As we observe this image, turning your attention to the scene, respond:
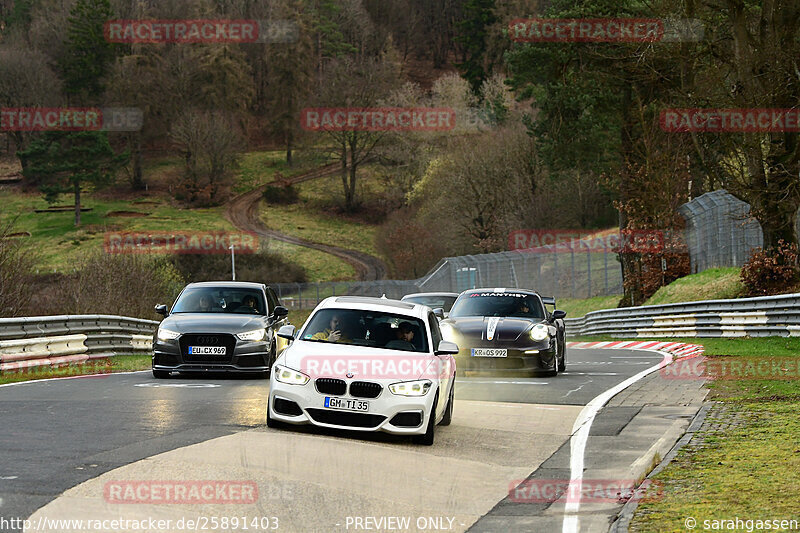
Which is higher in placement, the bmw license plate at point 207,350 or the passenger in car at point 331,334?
the passenger in car at point 331,334

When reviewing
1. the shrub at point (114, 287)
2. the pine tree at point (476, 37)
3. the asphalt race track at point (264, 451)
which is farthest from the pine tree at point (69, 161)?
the asphalt race track at point (264, 451)

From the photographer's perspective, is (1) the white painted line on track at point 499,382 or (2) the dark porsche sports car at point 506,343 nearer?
(1) the white painted line on track at point 499,382

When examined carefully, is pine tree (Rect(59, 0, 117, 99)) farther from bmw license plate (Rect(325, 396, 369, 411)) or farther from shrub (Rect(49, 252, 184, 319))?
bmw license plate (Rect(325, 396, 369, 411))

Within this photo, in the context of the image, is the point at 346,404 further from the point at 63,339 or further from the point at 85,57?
the point at 85,57

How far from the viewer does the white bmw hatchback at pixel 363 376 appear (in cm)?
1102

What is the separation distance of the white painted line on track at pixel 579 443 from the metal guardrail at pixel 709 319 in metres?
7.04

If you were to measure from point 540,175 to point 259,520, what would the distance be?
250 ft

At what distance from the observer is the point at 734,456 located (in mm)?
9758

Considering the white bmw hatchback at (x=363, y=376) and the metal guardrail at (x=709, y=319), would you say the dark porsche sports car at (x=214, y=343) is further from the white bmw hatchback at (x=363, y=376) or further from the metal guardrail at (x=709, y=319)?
the metal guardrail at (x=709, y=319)

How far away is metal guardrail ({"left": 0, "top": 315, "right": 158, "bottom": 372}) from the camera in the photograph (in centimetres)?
2100

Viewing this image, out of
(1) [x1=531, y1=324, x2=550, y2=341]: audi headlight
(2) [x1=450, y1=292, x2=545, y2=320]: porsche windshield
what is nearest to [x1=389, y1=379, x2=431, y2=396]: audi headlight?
(1) [x1=531, y1=324, x2=550, y2=341]: audi headlight

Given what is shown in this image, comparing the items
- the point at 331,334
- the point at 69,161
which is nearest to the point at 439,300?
the point at 331,334

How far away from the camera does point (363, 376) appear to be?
11.1m

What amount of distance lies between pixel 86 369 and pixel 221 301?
4.04 m
